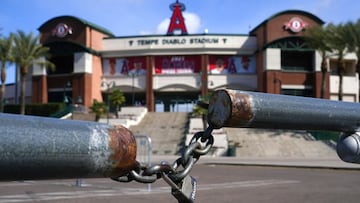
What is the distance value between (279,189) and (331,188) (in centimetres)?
148

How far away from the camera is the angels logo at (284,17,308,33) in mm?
57344

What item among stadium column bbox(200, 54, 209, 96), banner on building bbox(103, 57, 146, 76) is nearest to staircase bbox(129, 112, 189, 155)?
stadium column bbox(200, 54, 209, 96)

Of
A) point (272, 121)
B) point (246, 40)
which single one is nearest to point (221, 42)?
point (246, 40)

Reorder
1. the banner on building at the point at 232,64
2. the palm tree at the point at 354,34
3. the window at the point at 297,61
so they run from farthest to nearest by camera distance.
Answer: the banner on building at the point at 232,64 → the window at the point at 297,61 → the palm tree at the point at 354,34

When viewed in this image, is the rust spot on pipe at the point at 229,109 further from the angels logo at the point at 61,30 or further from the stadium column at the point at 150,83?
the angels logo at the point at 61,30

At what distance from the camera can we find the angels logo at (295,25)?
57344 mm

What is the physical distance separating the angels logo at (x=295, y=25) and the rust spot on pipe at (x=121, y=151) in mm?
57530

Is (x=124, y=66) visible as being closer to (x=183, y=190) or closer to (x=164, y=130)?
(x=164, y=130)

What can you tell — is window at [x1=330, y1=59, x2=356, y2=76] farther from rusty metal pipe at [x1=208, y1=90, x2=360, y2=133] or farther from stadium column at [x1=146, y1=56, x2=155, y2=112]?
rusty metal pipe at [x1=208, y1=90, x2=360, y2=133]

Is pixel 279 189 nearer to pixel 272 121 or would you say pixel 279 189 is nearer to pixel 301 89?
pixel 272 121

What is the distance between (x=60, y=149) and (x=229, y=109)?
2.88 feet

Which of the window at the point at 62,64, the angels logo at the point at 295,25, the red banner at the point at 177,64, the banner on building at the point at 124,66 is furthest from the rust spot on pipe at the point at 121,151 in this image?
the window at the point at 62,64

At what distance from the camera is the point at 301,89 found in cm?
5794

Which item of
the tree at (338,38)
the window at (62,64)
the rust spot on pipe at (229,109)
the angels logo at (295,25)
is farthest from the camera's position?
the window at (62,64)
